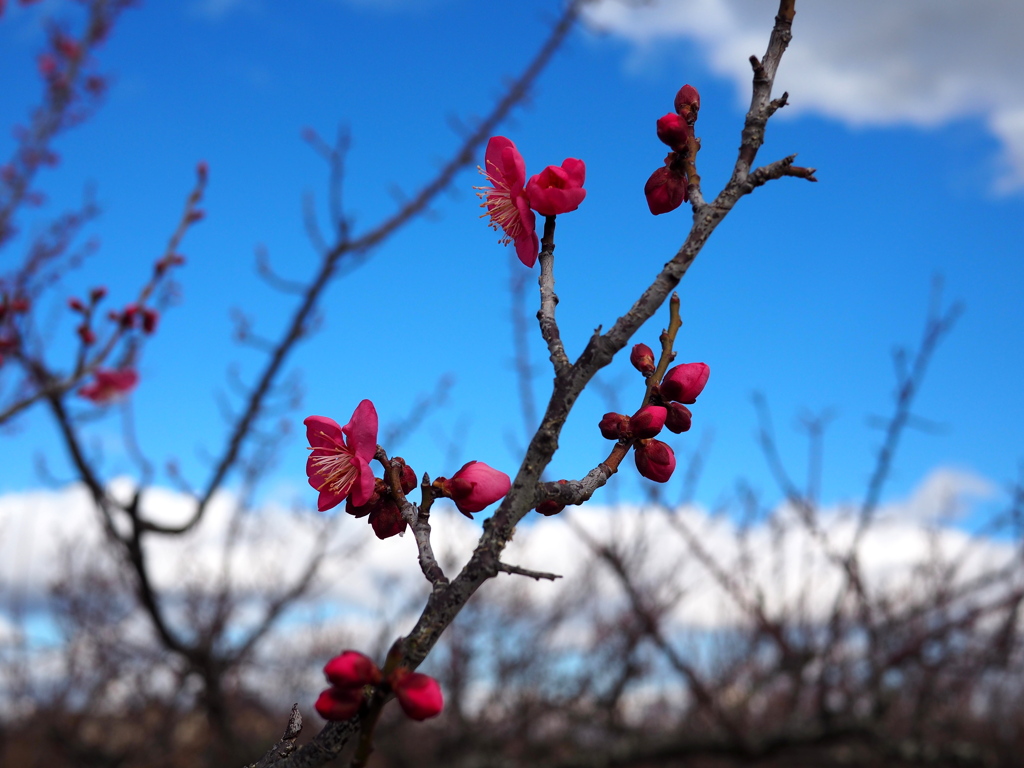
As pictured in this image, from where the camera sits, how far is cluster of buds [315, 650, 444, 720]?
2.84 ft

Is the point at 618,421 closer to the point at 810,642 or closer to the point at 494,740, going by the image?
the point at 810,642

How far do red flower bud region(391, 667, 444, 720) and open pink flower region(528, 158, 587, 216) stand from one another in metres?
0.70

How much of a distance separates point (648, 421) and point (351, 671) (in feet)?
1.74

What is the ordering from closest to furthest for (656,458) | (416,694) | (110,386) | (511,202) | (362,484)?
(416,694) < (362,484) < (656,458) < (511,202) < (110,386)

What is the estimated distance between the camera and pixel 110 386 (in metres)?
4.43

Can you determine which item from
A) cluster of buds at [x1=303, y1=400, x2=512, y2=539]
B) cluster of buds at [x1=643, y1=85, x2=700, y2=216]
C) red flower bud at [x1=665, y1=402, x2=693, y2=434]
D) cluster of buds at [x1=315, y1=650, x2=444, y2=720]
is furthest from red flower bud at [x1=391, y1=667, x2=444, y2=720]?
cluster of buds at [x1=643, y1=85, x2=700, y2=216]

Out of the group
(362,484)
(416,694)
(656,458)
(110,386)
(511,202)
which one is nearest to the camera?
(416,694)

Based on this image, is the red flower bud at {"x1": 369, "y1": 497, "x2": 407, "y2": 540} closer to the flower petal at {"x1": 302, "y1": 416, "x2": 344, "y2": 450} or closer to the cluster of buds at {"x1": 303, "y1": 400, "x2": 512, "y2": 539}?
the cluster of buds at {"x1": 303, "y1": 400, "x2": 512, "y2": 539}

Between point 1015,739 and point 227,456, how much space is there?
842cm

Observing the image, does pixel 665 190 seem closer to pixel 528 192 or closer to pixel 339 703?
pixel 528 192

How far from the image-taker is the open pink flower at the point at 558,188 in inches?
47.4

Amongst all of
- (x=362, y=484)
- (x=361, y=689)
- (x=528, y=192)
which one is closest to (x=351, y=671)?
(x=361, y=689)

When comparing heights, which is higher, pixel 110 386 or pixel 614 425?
A: pixel 110 386

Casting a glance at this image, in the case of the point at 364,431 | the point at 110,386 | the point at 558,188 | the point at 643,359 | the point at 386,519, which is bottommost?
the point at 386,519
